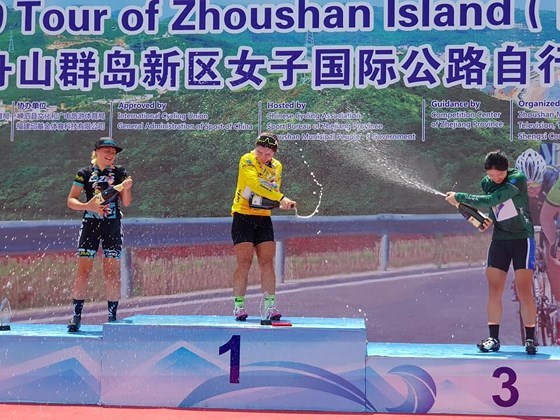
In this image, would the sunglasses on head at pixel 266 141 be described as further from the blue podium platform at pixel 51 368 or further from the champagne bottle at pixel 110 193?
the blue podium platform at pixel 51 368

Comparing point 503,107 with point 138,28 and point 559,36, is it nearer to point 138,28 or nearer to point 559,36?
point 559,36

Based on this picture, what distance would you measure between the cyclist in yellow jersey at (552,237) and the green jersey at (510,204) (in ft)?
3.21

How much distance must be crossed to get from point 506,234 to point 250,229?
64.6 inches

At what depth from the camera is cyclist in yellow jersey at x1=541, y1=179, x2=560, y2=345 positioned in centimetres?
614

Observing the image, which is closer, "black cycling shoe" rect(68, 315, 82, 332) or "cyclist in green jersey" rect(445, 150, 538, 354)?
"cyclist in green jersey" rect(445, 150, 538, 354)

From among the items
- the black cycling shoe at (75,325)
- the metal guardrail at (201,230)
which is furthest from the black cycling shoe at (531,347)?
the black cycling shoe at (75,325)

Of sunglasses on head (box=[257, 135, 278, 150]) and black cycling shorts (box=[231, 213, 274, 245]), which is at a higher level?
sunglasses on head (box=[257, 135, 278, 150])

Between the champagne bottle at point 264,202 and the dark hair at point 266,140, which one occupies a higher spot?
the dark hair at point 266,140

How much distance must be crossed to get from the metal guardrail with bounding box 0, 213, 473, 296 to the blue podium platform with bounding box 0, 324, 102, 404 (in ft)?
4.51

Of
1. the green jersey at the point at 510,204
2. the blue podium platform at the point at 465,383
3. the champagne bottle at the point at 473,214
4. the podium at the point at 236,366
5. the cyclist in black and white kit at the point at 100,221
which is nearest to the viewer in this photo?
the blue podium platform at the point at 465,383

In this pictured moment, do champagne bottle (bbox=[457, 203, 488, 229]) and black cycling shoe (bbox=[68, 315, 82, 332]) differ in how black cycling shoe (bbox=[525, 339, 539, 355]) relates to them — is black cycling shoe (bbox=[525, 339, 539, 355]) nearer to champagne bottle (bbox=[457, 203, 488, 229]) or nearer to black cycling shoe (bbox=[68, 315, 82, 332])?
champagne bottle (bbox=[457, 203, 488, 229])

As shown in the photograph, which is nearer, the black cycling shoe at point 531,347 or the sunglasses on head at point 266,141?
the black cycling shoe at point 531,347

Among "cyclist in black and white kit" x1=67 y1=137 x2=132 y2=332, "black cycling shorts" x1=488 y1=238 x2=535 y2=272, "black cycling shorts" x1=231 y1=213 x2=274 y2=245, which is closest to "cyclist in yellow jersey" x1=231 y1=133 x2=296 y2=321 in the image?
"black cycling shorts" x1=231 y1=213 x2=274 y2=245

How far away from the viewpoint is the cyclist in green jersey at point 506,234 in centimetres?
516
